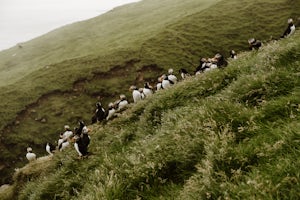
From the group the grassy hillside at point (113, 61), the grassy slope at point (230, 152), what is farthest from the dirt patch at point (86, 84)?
the grassy slope at point (230, 152)

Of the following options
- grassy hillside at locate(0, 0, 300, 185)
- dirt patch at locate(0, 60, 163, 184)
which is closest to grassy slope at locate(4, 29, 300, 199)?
grassy hillside at locate(0, 0, 300, 185)

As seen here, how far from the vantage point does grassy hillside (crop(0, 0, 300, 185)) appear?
62844mm

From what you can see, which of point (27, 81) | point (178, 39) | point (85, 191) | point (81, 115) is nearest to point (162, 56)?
point (178, 39)

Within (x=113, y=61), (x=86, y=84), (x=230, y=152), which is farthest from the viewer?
(x=113, y=61)

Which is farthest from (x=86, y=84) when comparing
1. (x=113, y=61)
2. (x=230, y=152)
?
(x=230, y=152)

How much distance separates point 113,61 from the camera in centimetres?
7712

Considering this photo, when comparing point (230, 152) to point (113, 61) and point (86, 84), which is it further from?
point (113, 61)

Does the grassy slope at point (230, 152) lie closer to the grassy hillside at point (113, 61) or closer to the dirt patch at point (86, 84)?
the grassy hillside at point (113, 61)

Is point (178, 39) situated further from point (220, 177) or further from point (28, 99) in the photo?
point (220, 177)

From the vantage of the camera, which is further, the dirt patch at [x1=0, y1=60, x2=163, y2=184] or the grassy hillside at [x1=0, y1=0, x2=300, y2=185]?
the dirt patch at [x1=0, y1=60, x2=163, y2=184]

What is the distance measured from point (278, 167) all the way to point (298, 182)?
642 millimetres

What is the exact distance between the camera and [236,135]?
29.4 ft

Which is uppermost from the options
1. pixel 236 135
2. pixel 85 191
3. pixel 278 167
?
pixel 278 167

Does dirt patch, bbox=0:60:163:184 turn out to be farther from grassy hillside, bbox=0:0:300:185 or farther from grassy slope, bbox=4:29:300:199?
grassy slope, bbox=4:29:300:199
